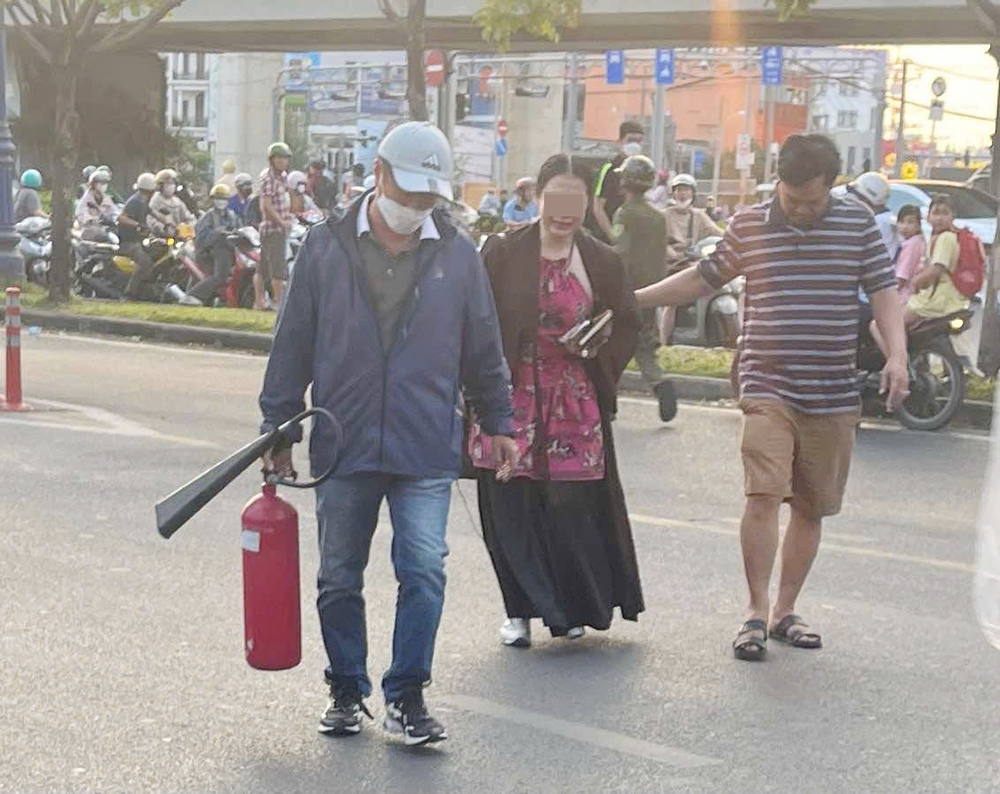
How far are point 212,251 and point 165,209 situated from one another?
2158 mm

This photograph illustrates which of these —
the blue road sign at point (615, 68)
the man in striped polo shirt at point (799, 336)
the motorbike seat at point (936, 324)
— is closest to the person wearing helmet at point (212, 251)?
the motorbike seat at point (936, 324)

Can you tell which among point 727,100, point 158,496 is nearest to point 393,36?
point 158,496

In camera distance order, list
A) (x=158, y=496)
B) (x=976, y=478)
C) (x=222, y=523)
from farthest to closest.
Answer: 1. (x=976, y=478)
2. (x=158, y=496)
3. (x=222, y=523)

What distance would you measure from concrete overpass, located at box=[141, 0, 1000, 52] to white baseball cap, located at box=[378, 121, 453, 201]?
1031 inches

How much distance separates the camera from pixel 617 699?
249 inches

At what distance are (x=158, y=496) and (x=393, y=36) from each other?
31.0m

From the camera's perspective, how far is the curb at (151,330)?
1889 cm

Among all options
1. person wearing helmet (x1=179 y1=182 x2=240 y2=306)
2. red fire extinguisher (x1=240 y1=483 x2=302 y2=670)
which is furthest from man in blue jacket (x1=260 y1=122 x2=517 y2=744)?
person wearing helmet (x1=179 y1=182 x2=240 y2=306)

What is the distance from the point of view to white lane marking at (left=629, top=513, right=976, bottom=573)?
8.68 metres

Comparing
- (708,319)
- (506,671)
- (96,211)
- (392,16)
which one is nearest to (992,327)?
(708,319)

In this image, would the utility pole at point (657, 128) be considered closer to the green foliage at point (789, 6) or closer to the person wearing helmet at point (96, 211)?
the person wearing helmet at point (96, 211)

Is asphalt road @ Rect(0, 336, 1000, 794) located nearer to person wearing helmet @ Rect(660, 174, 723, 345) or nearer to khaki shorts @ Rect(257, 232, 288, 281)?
person wearing helmet @ Rect(660, 174, 723, 345)

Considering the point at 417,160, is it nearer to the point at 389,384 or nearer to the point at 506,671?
the point at 389,384

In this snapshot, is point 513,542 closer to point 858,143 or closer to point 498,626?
point 498,626
